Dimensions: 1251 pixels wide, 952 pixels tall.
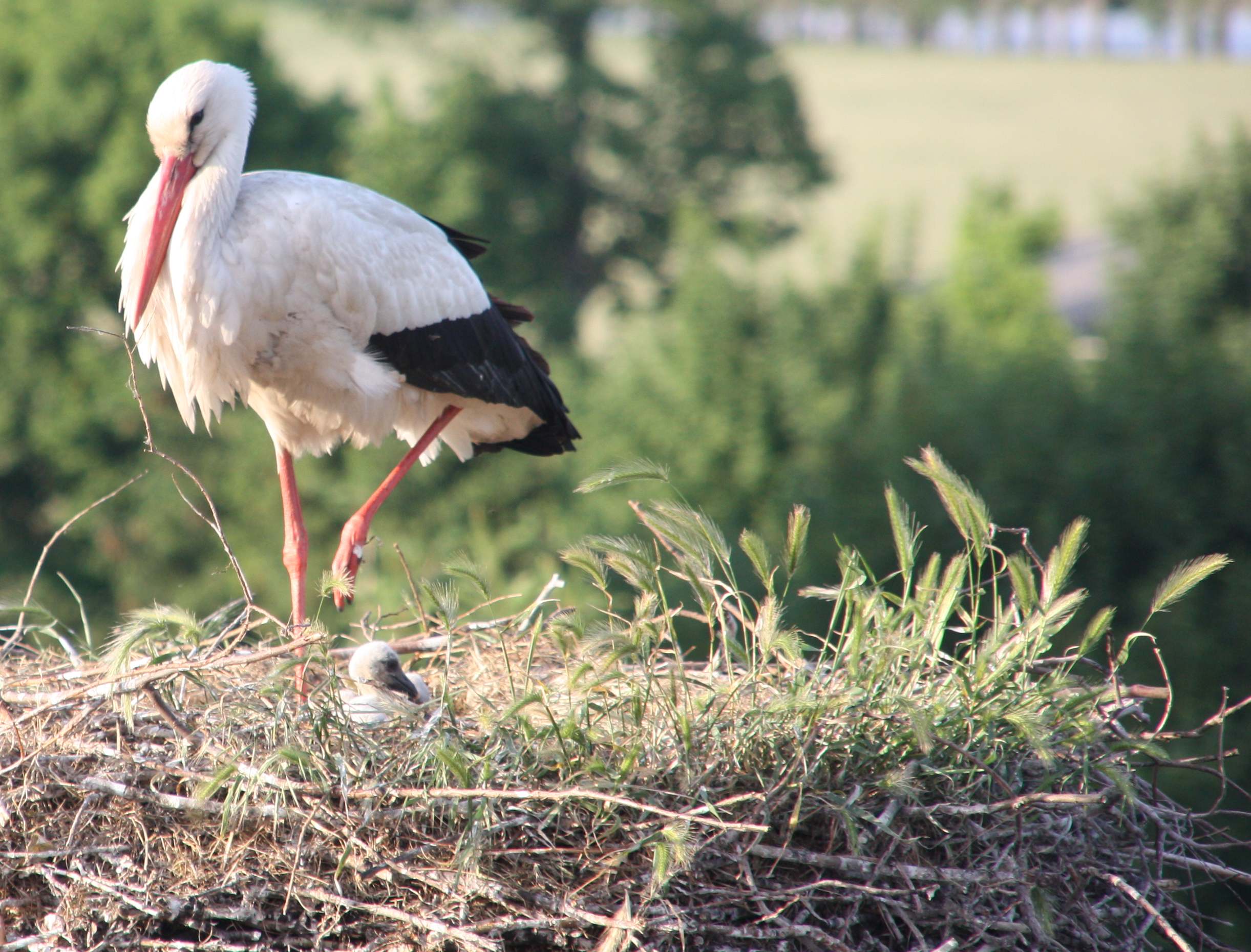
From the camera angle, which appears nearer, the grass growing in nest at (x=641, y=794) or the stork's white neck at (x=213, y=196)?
the grass growing in nest at (x=641, y=794)

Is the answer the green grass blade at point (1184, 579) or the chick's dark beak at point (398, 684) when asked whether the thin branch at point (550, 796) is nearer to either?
the chick's dark beak at point (398, 684)

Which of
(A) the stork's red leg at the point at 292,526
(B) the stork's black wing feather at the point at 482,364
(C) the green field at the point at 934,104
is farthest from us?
(C) the green field at the point at 934,104

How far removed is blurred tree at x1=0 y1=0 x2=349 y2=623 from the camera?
18.6 metres

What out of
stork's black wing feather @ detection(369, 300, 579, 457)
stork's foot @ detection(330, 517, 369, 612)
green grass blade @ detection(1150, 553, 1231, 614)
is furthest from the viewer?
stork's black wing feather @ detection(369, 300, 579, 457)

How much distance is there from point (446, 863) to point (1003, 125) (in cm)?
5118

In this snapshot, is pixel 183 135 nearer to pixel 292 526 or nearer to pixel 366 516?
pixel 366 516

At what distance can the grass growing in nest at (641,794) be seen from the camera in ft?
9.71

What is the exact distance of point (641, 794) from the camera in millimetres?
3037

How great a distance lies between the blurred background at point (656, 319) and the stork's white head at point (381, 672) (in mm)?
565

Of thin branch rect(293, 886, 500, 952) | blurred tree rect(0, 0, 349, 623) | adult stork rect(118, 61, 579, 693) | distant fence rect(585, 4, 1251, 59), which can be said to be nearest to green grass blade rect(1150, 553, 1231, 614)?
thin branch rect(293, 886, 500, 952)

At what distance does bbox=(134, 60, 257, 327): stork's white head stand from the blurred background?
40.8 inches

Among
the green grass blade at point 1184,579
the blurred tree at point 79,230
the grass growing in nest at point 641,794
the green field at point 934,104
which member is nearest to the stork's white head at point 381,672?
the grass growing in nest at point 641,794

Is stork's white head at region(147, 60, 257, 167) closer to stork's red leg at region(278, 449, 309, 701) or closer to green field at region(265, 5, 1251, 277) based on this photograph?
stork's red leg at region(278, 449, 309, 701)

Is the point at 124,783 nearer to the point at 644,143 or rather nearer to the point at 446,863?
the point at 446,863
